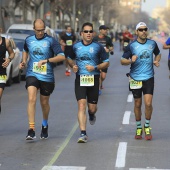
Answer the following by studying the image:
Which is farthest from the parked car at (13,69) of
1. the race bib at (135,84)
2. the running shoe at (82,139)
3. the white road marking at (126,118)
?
the running shoe at (82,139)

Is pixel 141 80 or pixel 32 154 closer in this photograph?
pixel 32 154

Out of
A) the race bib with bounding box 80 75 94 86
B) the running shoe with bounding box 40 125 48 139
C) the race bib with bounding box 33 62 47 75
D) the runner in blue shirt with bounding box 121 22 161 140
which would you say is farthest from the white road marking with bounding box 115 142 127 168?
the race bib with bounding box 33 62 47 75

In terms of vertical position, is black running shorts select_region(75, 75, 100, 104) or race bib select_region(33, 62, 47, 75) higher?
race bib select_region(33, 62, 47, 75)

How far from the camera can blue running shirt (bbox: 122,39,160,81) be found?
10867 mm

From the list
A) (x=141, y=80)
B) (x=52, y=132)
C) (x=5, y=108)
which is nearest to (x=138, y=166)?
(x=141, y=80)

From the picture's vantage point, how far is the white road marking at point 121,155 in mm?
8852

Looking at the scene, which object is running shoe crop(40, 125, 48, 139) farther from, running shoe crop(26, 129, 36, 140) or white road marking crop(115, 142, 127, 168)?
white road marking crop(115, 142, 127, 168)

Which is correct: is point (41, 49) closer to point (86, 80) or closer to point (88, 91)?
point (86, 80)

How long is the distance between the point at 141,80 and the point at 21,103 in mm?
6437

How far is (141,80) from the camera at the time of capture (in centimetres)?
1094

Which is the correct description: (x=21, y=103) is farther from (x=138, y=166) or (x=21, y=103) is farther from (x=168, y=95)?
(x=138, y=166)

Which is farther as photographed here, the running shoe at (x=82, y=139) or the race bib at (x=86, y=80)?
the race bib at (x=86, y=80)

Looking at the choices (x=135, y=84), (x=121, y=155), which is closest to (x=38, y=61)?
(x=135, y=84)

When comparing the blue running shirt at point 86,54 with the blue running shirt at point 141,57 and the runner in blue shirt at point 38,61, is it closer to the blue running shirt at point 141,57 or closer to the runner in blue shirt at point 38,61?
the runner in blue shirt at point 38,61
